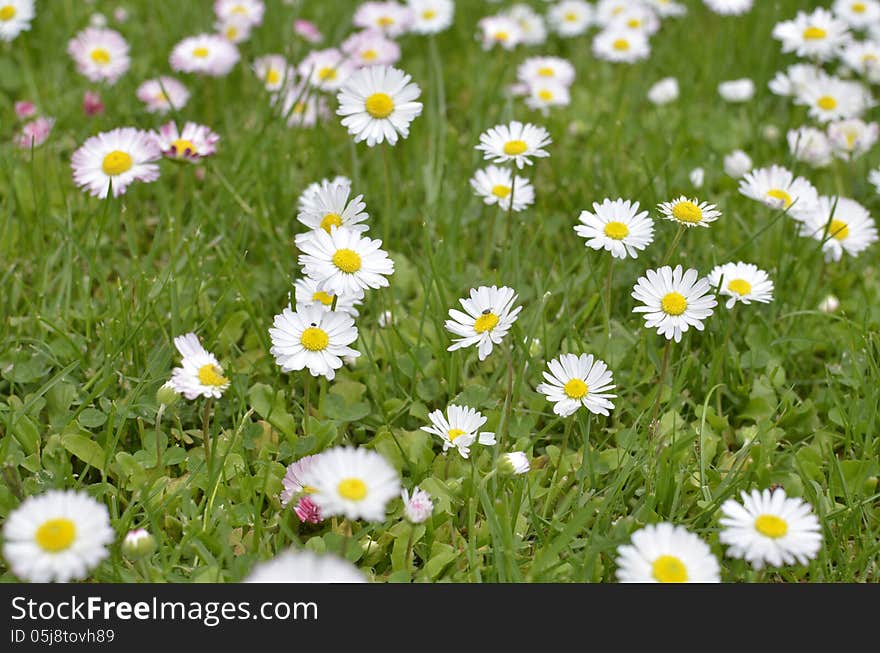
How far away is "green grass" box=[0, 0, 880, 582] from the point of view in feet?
6.72

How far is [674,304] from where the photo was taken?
2.13 metres

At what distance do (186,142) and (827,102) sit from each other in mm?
2138

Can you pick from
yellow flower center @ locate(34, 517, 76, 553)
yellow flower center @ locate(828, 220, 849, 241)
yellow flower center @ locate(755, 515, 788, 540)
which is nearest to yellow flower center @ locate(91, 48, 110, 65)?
yellow flower center @ locate(34, 517, 76, 553)

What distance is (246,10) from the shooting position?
3.83 meters

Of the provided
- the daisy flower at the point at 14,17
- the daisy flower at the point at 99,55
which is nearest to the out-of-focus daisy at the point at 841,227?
the daisy flower at the point at 99,55

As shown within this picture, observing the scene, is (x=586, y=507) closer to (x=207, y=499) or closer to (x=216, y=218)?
(x=207, y=499)

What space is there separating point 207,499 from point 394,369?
567 millimetres

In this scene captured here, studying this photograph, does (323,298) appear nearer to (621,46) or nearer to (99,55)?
(99,55)

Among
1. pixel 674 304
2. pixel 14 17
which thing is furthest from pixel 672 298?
pixel 14 17

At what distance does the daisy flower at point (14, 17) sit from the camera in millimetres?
3383

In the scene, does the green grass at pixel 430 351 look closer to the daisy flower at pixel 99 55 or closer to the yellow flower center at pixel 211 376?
the daisy flower at pixel 99 55

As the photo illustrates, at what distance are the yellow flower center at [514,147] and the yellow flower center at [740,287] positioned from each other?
617 millimetres

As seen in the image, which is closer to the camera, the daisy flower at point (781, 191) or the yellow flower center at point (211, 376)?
the yellow flower center at point (211, 376)

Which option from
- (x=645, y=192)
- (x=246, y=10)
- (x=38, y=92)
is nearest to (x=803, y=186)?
(x=645, y=192)
